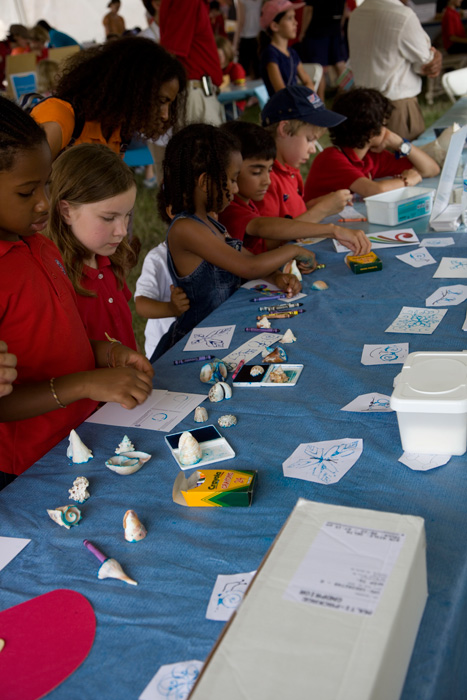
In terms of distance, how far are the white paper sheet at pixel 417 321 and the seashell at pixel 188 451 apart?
2.44 ft

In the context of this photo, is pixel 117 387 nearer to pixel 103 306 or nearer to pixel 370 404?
pixel 370 404

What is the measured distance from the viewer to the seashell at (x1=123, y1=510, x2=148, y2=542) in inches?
41.2

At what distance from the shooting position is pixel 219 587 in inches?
36.4

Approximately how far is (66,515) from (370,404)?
26.2 inches

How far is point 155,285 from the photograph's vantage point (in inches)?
105

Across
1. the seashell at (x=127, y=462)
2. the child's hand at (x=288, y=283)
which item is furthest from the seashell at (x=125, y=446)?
the child's hand at (x=288, y=283)

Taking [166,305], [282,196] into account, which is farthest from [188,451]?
[282,196]

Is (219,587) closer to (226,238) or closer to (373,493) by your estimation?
(373,493)

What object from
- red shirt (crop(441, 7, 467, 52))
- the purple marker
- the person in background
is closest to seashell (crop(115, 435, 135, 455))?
the purple marker

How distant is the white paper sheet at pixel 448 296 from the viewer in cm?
185

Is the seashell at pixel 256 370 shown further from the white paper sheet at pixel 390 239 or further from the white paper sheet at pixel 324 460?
the white paper sheet at pixel 390 239

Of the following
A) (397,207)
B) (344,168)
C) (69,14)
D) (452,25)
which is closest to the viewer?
(397,207)

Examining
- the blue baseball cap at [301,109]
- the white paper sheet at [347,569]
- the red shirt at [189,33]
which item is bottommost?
the blue baseball cap at [301,109]

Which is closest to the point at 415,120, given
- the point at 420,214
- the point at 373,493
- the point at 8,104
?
the point at 420,214
